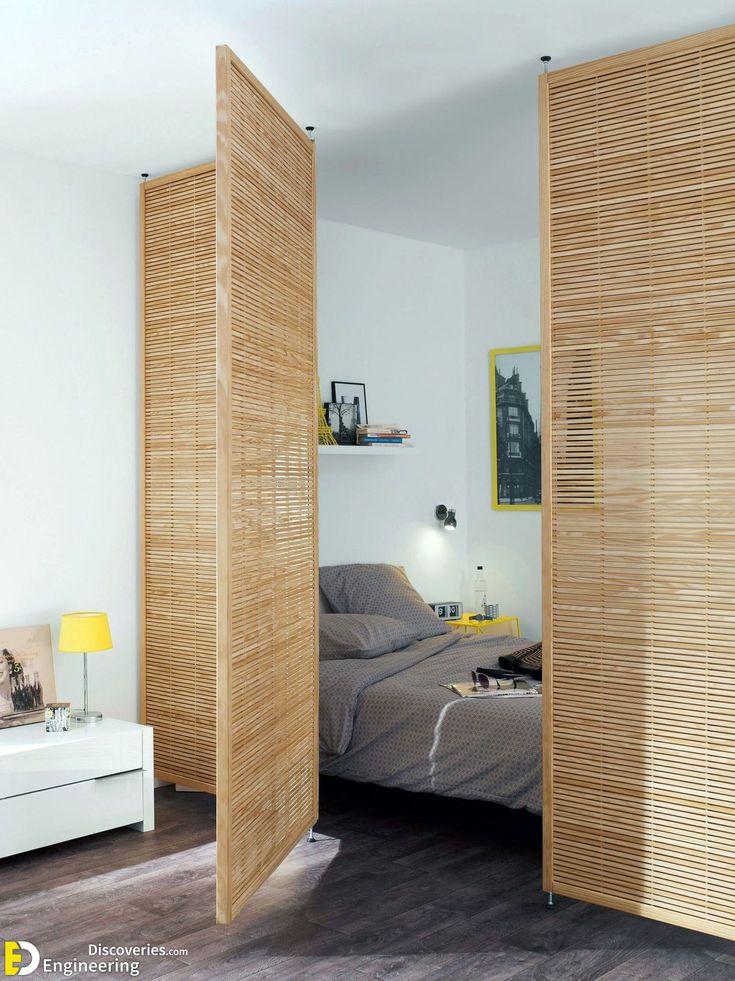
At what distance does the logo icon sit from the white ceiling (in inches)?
109

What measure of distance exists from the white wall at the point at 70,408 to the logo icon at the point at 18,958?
4.94ft

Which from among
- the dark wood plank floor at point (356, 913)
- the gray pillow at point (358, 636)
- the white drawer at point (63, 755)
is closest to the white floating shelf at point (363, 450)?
the gray pillow at point (358, 636)

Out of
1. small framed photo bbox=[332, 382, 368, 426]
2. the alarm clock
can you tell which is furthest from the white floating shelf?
the alarm clock

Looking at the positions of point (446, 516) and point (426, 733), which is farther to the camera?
point (446, 516)

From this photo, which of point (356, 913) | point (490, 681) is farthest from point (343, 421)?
point (356, 913)

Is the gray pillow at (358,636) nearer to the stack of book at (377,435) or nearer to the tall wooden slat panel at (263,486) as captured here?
the tall wooden slat panel at (263,486)

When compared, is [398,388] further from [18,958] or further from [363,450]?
[18,958]

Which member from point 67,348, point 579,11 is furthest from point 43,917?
point 579,11

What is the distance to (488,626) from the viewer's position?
584 centimetres

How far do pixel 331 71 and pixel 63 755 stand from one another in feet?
8.76

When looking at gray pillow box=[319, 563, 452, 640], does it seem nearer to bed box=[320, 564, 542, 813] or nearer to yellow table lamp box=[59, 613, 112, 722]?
bed box=[320, 564, 542, 813]

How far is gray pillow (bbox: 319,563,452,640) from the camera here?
511cm

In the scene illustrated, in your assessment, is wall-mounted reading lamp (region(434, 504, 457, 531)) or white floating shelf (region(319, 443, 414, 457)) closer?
white floating shelf (region(319, 443, 414, 457))

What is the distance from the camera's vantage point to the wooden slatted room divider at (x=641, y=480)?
113 inches
